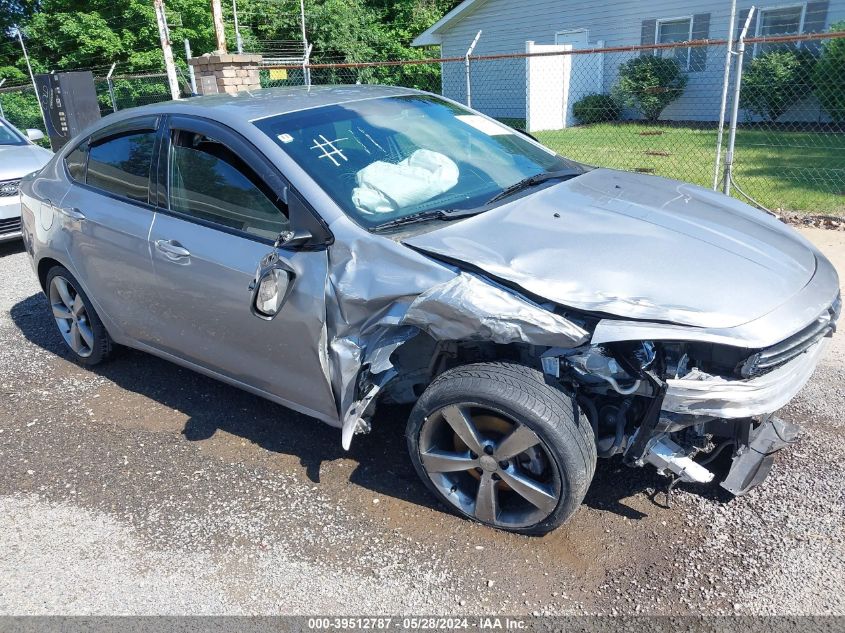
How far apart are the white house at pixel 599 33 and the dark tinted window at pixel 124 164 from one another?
14.0 metres

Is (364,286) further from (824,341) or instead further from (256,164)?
(824,341)

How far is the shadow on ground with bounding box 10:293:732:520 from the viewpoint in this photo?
3270mm

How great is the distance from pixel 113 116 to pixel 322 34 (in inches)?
895

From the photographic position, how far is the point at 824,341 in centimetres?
291

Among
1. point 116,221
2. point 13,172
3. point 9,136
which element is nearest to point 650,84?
point 9,136

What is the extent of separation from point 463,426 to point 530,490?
37 centimetres

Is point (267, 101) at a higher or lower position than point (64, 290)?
higher

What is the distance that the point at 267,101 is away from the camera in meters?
3.76

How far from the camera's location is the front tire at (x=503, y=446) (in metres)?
2.67

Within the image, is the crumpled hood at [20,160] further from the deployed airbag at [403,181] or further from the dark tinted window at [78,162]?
the deployed airbag at [403,181]

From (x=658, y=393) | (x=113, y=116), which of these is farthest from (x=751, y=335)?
(x=113, y=116)

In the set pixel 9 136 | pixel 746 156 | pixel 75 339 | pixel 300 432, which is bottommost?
pixel 746 156

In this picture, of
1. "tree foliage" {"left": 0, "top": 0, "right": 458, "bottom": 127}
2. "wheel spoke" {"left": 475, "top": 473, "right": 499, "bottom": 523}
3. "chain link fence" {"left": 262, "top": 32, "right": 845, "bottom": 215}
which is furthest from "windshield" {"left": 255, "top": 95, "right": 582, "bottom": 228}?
"tree foliage" {"left": 0, "top": 0, "right": 458, "bottom": 127}

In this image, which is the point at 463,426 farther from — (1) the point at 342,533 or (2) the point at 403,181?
(2) the point at 403,181
